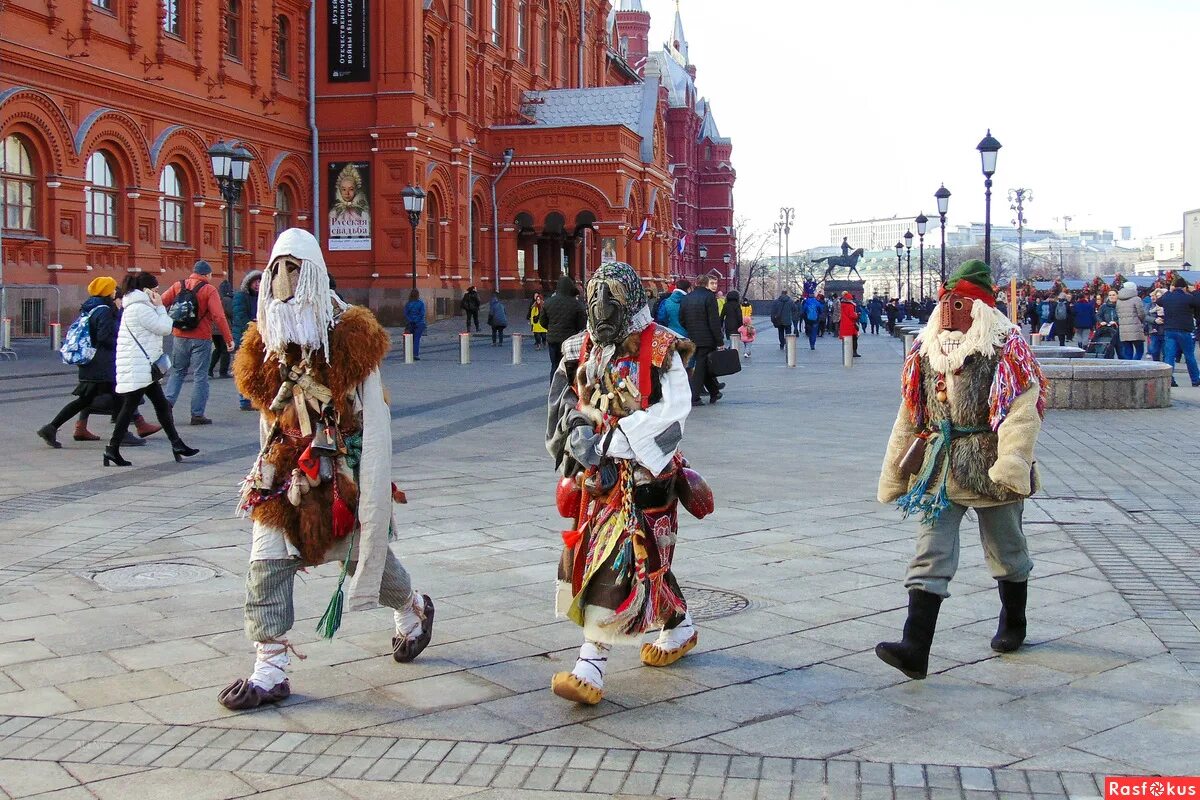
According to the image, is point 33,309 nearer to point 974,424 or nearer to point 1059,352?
point 1059,352

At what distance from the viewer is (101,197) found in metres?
30.0

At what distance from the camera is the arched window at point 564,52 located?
190 ft

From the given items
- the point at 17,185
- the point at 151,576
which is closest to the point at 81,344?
the point at 151,576

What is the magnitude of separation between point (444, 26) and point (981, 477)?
4126cm

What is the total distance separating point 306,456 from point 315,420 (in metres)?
0.17

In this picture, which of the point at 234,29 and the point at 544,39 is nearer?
the point at 234,29

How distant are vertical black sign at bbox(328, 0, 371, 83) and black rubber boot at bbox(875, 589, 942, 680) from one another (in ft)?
124

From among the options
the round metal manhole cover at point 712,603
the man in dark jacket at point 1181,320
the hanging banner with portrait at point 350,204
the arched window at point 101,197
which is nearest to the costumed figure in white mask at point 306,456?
the round metal manhole cover at point 712,603

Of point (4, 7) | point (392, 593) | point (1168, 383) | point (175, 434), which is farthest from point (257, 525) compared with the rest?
point (4, 7)

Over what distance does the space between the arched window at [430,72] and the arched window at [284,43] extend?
16.2ft

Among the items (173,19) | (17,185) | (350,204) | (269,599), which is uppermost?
(173,19)

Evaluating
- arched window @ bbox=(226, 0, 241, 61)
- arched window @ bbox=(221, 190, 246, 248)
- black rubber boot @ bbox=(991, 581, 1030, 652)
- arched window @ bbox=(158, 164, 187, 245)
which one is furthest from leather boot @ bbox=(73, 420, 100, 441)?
arched window @ bbox=(226, 0, 241, 61)

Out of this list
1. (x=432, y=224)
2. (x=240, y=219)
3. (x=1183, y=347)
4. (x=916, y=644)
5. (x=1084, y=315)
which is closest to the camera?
(x=916, y=644)

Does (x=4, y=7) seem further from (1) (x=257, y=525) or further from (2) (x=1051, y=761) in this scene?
(2) (x=1051, y=761)
